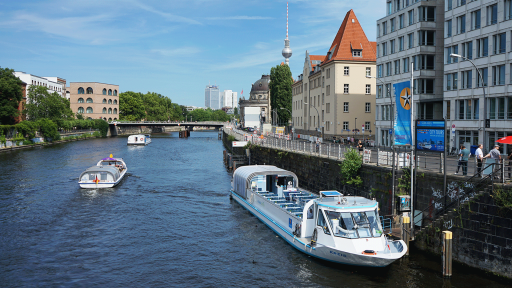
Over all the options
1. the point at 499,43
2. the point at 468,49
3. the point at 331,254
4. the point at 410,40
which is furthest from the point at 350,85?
the point at 331,254

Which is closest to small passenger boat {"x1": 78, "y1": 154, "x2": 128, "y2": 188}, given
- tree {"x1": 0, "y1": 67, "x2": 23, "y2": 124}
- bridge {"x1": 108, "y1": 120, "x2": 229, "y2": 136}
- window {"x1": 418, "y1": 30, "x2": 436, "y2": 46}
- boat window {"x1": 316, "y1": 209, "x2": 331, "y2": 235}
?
boat window {"x1": 316, "y1": 209, "x2": 331, "y2": 235}

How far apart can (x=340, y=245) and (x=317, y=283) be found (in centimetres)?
191

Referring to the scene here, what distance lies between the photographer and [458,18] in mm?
46312

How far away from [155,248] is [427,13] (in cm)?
4495

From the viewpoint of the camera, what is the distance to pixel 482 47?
4284 cm

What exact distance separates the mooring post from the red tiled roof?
58789mm

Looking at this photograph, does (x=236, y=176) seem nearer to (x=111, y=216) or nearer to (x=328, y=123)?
(x=111, y=216)

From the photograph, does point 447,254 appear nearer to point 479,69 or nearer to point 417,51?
point 479,69

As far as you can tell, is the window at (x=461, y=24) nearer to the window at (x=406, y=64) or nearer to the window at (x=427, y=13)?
the window at (x=427, y=13)

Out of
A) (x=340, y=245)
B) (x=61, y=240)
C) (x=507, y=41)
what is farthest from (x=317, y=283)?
(x=507, y=41)

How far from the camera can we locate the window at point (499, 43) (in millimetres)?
40094

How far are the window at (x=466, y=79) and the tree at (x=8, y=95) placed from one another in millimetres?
85582

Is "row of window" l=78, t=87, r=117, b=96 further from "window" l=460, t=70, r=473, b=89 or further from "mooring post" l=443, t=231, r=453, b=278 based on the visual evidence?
"mooring post" l=443, t=231, r=453, b=278

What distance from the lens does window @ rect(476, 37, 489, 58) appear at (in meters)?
42.3
